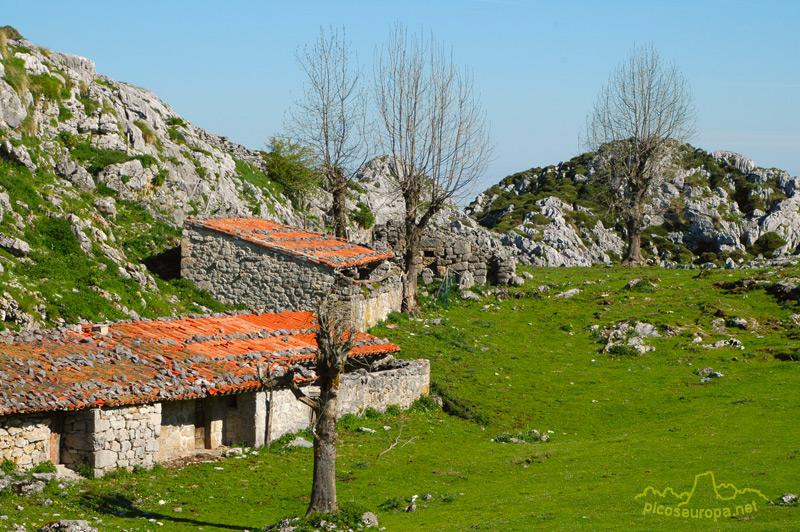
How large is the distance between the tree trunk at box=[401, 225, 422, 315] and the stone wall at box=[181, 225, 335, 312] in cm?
645

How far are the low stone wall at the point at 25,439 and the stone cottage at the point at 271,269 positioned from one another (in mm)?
16740

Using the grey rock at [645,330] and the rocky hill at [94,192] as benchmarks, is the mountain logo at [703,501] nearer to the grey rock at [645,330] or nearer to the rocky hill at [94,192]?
the grey rock at [645,330]

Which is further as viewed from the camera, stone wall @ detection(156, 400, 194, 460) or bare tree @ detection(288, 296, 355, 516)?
stone wall @ detection(156, 400, 194, 460)

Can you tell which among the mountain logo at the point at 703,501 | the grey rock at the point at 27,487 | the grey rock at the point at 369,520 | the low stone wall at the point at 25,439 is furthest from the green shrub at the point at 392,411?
the grey rock at the point at 27,487

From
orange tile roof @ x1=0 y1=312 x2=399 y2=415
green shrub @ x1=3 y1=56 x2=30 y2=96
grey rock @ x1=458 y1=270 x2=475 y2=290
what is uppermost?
green shrub @ x1=3 y1=56 x2=30 y2=96

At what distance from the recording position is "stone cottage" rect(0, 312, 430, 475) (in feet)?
63.4

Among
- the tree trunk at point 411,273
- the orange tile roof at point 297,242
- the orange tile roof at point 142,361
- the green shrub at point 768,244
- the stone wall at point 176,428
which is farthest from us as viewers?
the green shrub at point 768,244

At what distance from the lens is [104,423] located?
19.8 metres

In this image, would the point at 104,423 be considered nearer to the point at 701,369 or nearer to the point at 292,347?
the point at 292,347

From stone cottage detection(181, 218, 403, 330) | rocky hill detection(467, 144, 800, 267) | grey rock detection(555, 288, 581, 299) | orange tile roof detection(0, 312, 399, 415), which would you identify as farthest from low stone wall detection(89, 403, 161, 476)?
rocky hill detection(467, 144, 800, 267)

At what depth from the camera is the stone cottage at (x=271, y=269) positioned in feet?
Answer: 119

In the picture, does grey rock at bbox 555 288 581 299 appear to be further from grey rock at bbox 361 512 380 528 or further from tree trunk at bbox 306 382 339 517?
grey rock at bbox 361 512 380 528

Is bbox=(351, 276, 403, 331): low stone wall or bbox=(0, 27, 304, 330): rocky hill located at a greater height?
bbox=(0, 27, 304, 330): rocky hill

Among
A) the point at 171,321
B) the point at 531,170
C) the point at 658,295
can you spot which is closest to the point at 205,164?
the point at 171,321
